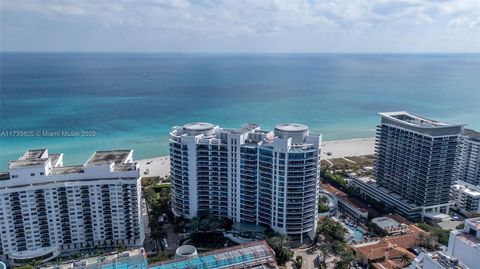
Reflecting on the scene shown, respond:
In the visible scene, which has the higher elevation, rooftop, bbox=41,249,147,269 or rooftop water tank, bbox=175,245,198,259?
rooftop, bbox=41,249,147,269

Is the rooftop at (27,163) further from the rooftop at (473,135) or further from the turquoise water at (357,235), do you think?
the rooftop at (473,135)

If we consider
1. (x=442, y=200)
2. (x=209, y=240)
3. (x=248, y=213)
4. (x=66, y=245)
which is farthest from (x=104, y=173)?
(x=442, y=200)

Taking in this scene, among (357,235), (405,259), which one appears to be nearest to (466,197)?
(357,235)

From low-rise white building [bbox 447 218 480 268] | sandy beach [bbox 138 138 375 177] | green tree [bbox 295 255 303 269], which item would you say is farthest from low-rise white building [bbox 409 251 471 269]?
sandy beach [bbox 138 138 375 177]

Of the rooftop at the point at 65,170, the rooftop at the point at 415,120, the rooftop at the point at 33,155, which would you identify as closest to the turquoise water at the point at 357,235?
the rooftop at the point at 415,120

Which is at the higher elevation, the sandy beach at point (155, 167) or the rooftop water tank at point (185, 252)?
the rooftop water tank at point (185, 252)

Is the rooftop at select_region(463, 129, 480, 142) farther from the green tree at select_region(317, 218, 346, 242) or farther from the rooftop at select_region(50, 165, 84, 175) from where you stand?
the rooftop at select_region(50, 165, 84, 175)

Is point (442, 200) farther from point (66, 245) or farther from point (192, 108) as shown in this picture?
point (192, 108)
